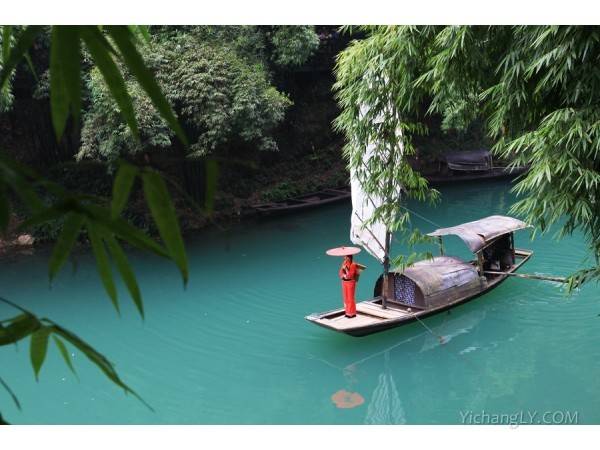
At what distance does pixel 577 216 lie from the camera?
313 cm

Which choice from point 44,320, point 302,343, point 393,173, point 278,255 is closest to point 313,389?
point 302,343

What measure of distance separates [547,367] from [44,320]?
5.07 metres

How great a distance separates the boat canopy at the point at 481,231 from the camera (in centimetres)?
632

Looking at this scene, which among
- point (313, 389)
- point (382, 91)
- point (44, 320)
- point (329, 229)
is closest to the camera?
point (44, 320)

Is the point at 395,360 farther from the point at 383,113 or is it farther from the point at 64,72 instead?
the point at 64,72

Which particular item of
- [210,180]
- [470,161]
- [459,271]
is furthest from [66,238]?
[470,161]

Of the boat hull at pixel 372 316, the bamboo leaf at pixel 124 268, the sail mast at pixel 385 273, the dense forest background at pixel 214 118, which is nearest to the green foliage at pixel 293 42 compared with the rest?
the dense forest background at pixel 214 118

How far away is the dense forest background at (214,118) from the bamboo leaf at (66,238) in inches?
226

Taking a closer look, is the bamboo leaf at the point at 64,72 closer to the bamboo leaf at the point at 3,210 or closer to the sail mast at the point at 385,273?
the bamboo leaf at the point at 3,210

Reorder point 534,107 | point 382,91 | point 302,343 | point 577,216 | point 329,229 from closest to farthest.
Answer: point 577,216 < point 534,107 < point 382,91 < point 302,343 < point 329,229

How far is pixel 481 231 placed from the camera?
6508 millimetres

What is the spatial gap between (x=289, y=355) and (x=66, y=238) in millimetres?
4940

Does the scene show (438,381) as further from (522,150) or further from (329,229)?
(329,229)
